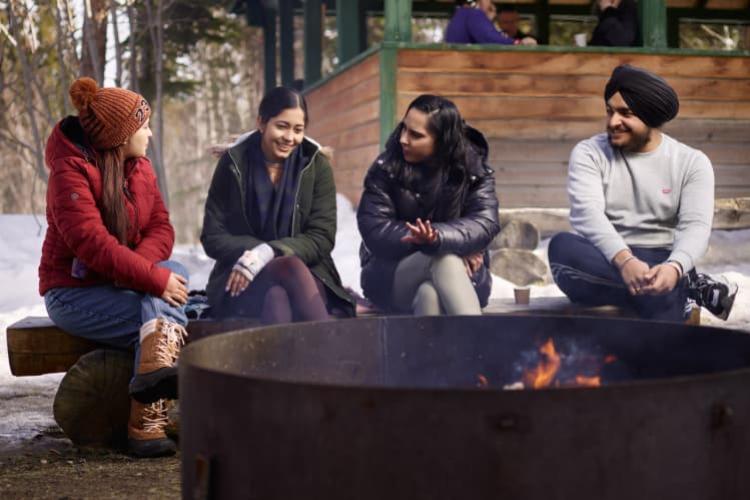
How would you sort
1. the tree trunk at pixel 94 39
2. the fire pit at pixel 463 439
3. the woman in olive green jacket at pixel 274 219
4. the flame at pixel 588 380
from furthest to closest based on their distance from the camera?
the tree trunk at pixel 94 39 → the woman in olive green jacket at pixel 274 219 → the flame at pixel 588 380 → the fire pit at pixel 463 439

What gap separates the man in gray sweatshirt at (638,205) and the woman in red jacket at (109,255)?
6.39ft

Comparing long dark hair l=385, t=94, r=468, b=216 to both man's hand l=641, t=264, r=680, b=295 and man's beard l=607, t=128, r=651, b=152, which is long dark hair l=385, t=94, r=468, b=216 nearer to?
man's beard l=607, t=128, r=651, b=152

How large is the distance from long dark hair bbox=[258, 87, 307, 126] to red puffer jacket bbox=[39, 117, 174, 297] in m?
0.61

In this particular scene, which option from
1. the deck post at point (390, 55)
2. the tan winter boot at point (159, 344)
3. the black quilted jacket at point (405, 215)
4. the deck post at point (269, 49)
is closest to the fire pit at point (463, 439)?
the tan winter boot at point (159, 344)

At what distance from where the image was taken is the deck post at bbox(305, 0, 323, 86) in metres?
13.5

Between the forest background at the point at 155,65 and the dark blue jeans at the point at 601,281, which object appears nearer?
the dark blue jeans at the point at 601,281

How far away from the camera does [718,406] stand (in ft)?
6.86

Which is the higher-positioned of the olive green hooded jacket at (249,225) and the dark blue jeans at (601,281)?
the olive green hooded jacket at (249,225)

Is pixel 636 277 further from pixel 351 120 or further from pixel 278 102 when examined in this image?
pixel 351 120

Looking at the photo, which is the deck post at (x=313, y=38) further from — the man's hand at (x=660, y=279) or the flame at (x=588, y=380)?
the flame at (x=588, y=380)

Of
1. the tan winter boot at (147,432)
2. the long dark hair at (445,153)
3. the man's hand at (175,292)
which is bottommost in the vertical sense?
the tan winter boot at (147,432)

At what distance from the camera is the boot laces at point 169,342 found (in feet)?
13.4

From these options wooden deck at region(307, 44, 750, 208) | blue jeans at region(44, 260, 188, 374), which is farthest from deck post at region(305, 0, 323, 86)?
blue jeans at region(44, 260, 188, 374)

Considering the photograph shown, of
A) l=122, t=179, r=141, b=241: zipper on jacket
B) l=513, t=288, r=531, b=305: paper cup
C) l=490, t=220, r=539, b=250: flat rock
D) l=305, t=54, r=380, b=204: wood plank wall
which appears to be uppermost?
l=305, t=54, r=380, b=204: wood plank wall
